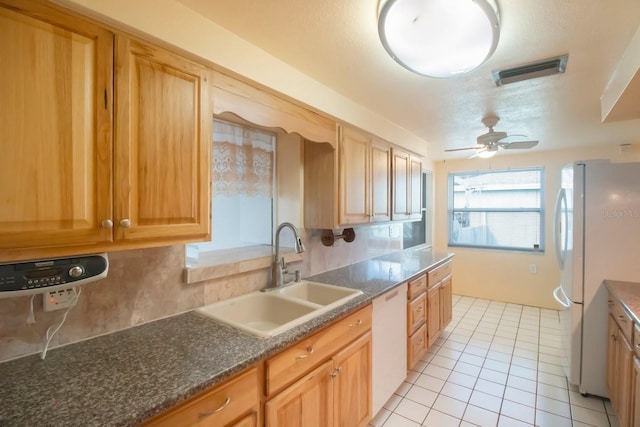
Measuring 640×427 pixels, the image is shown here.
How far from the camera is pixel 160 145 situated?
1135 millimetres

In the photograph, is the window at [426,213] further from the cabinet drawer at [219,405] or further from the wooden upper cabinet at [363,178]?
the cabinet drawer at [219,405]

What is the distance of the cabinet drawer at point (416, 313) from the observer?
7.64 feet

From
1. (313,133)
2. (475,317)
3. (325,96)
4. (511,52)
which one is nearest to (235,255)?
(313,133)

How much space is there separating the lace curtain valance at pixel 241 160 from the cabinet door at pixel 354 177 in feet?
1.73

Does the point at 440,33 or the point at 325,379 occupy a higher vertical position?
the point at 440,33

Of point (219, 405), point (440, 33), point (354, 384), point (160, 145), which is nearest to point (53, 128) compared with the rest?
point (160, 145)

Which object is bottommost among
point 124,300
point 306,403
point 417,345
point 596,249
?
point 417,345

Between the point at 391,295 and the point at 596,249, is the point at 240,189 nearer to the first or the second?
the point at 391,295

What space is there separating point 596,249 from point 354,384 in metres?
1.97

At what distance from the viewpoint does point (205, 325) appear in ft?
4.51

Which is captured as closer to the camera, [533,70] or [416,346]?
[533,70]

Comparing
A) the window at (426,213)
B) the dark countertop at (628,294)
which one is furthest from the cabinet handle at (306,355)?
the window at (426,213)

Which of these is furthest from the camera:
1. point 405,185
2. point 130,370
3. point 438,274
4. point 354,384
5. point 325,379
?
point 405,185

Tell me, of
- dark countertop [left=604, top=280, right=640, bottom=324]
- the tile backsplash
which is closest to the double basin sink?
the tile backsplash
